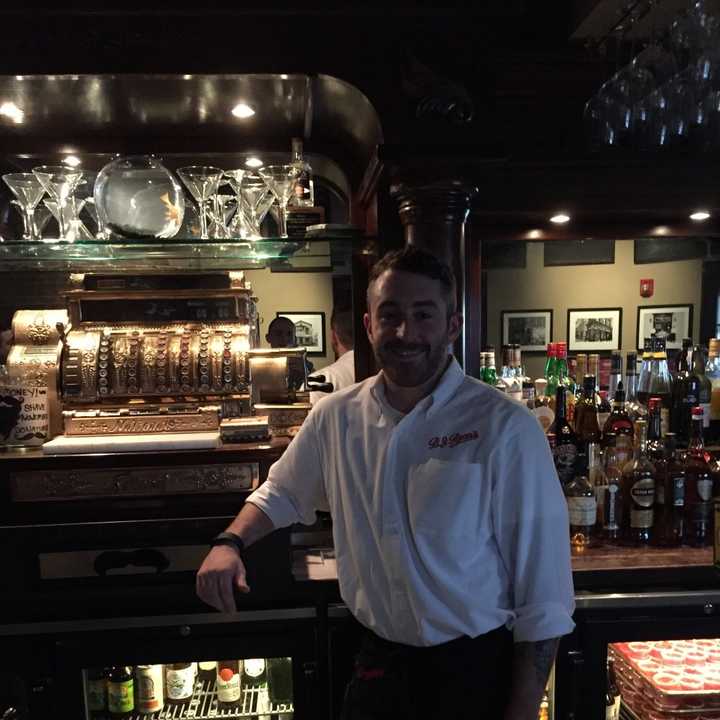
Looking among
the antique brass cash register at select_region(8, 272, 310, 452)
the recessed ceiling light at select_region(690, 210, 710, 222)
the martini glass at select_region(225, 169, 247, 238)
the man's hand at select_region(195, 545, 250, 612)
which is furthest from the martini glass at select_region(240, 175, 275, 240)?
the recessed ceiling light at select_region(690, 210, 710, 222)

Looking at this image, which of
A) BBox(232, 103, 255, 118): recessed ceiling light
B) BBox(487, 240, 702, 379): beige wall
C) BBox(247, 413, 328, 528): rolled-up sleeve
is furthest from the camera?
BBox(487, 240, 702, 379): beige wall

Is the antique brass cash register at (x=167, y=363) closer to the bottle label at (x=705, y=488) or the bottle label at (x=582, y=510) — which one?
the bottle label at (x=582, y=510)

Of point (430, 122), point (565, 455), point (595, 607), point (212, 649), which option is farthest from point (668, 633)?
point (430, 122)

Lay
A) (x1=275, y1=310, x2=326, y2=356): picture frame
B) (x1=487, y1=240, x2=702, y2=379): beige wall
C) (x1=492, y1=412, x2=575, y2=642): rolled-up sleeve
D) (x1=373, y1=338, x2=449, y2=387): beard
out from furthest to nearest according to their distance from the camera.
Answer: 1. (x1=275, y1=310, x2=326, y2=356): picture frame
2. (x1=487, y1=240, x2=702, y2=379): beige wall
3. (x1=373, y1=338, x2=449, y2=387): beard
4. (x1=492, y1=412, x2=575, y2=642): rolled-up sleeve

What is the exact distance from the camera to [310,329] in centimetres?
272

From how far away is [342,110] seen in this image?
198cm

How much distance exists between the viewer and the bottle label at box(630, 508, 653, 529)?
1938 millimetres

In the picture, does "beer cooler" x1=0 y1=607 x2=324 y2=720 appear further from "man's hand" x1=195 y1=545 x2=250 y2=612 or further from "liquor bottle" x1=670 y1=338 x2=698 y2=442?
→ "liquor bottle" x1=670 y1=338 x2=698 y2=442

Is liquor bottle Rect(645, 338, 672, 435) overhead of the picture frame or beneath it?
beneath

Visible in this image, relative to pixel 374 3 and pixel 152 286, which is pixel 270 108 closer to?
pixel 374 3

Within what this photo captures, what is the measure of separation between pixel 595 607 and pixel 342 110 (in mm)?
1755

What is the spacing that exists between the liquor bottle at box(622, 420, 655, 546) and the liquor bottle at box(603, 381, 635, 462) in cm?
5

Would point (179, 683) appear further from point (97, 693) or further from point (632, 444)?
point (632, 444)

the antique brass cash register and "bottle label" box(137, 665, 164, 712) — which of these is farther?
"bottle label" box(137, 665, 164, 712)
